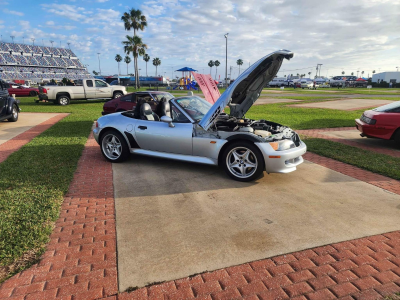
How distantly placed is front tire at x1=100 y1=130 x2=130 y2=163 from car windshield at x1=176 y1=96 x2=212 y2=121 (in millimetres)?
1445

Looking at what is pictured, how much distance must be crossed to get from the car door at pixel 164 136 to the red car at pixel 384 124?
5.05 meters

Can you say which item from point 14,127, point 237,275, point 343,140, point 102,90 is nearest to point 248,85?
point 237,275

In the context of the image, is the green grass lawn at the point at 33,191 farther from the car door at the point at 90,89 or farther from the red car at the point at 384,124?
the car door at the point at 90,89

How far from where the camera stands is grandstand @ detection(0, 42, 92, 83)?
79750 mm

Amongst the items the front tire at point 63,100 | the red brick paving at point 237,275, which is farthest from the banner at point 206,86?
the front tire at point 63,100

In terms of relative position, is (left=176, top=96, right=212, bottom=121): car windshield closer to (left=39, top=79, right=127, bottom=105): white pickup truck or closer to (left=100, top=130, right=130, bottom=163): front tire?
(left=100, top=130, right=130, bottom=163): front tire

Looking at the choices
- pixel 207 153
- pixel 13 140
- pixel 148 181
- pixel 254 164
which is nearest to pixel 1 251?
pixel 148 181

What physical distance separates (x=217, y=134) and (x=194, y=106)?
103 centimetres

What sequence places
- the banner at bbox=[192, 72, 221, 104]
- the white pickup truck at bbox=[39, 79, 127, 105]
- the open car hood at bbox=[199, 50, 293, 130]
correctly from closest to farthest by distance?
the open car hood at bbox=[199, 50, 293, 130], the banner at bbox=[192, 72, 221, 104], the white pickup truck at bbox=[39, 79, 127, 105]

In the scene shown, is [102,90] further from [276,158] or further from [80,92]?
[276,158]

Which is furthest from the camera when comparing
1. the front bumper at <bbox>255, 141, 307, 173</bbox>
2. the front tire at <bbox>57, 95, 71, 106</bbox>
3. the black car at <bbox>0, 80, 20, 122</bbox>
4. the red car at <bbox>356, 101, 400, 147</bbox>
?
the front tire at <bbox>57, 95, 71, 106</bbox>

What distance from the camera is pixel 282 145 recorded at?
14.6 feet

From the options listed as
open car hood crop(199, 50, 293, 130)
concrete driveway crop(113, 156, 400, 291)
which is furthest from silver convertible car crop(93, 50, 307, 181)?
concrete driveway crop(113, 156, 400, 291)

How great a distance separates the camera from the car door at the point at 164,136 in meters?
4.97
